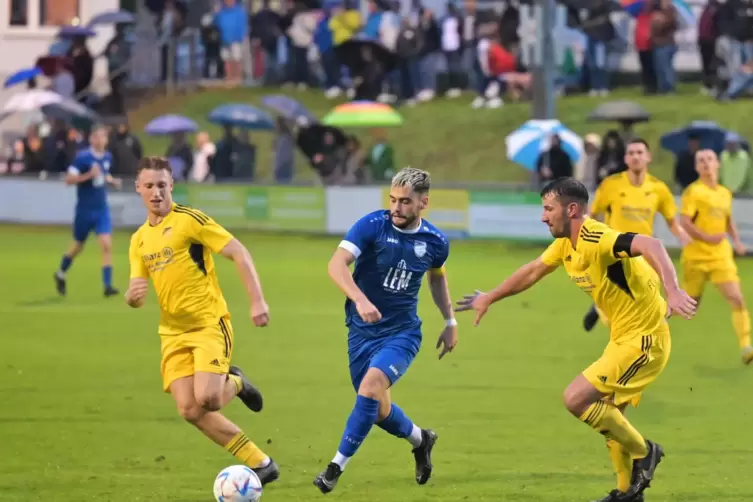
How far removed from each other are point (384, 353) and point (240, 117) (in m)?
22.2

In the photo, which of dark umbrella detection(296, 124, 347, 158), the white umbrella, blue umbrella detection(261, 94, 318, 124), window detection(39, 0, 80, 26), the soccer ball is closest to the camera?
the soccer ball

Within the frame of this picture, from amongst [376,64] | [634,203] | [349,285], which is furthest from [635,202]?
[376,64]

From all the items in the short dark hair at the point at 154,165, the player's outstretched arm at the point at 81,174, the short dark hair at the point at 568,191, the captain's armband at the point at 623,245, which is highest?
the short dark hair at the point at 154,165

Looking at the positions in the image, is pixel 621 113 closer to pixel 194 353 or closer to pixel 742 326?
pixel 742 326

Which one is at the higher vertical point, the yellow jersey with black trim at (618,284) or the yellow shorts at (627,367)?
the yellow jersey with black trim at (618,284)

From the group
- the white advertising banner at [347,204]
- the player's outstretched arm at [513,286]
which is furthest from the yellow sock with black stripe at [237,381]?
the white advertising banner at [347,204]

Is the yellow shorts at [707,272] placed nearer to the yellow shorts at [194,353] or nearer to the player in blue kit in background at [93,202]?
the yellow shorts at [194,353]

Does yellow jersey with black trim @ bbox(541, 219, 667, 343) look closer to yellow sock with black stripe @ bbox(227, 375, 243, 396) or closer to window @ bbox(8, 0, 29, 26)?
yellow sock with black stripe @ bbox(227, 375, 243, 396)

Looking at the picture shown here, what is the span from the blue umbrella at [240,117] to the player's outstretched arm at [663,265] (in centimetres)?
2258

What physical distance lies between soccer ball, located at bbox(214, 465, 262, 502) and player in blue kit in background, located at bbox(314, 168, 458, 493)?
469 millimetres

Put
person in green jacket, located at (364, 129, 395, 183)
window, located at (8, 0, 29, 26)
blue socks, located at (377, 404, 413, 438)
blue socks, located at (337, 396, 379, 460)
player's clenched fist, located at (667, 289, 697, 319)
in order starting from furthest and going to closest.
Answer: window, located at (8, 0, 29, 26), person in green jacket, located at (364, 129, 395, 183), blue socks, located at (377, 404, 413, 438), blue socks, located at (337, 396, 379, 460), player's clenched fist, located at (667, 289, 697, 319)

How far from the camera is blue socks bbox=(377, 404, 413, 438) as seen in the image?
9695 mm

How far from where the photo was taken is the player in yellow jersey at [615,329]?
29.5ft

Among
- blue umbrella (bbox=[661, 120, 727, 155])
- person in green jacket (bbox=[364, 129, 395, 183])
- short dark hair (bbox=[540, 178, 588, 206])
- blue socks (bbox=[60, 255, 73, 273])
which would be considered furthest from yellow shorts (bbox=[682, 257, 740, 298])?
person in green jacket (bbox=[364, 129, 395, 183])
